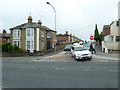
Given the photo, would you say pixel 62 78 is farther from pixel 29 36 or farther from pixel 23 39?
pixel 23 39

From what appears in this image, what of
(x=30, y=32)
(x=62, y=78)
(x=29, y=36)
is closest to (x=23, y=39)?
(x=29, y=36)

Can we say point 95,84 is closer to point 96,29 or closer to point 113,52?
point 113,52

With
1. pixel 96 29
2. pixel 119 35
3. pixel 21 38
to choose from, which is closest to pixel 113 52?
pixel 119 35

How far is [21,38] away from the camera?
3375 cm

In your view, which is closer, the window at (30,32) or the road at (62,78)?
the road at (62,78)

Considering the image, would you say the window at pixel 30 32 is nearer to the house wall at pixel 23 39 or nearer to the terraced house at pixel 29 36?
the terraced house at pixel 29 36

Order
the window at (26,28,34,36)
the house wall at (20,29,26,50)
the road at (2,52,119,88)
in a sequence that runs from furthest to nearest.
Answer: the house wall at (20,29,26,50) → the window at (26,28,34,36) → the road at (2,52,119,88)

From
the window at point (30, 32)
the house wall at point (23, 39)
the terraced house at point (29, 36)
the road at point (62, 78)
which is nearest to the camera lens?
the road at point (62, 78)

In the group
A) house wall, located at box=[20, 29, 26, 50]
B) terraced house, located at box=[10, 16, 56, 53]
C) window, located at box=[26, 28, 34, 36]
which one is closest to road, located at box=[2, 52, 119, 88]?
terraced house, located at box=[10, 16, 56, 53]

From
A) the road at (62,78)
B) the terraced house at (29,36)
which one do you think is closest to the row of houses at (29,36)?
the terraced house at (29,36)

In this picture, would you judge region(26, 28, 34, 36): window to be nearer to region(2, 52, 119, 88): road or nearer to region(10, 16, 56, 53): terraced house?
region(10, 16, 56, 53): terraced house

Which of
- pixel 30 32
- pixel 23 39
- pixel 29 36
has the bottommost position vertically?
pixel 23 39

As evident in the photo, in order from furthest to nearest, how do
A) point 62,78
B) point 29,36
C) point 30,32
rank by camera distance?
point 29,36 → point 30,32 → point 62,78

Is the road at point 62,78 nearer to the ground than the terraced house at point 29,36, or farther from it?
nearer to the ground
